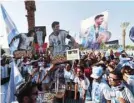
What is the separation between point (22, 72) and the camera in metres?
5.61

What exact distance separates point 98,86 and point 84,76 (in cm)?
26

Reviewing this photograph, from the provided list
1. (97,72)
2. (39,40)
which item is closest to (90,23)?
(97,72)

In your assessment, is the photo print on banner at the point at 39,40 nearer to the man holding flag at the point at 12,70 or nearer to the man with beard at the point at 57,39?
the man with beard at the point at 57,39

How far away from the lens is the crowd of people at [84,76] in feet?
17.1

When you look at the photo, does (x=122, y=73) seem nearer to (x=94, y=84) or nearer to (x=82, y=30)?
(x=94, y=84)

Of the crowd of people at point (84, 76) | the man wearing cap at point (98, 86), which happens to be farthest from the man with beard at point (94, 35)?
the man wearing cap at point (98, 86)

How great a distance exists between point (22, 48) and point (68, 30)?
30.8 inches

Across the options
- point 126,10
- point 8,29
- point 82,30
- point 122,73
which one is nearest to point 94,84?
point 122,73

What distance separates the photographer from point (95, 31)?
5414 mm

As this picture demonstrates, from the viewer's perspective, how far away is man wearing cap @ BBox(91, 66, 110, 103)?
17.3 ft

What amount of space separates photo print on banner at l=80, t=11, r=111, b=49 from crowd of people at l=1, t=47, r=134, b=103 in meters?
0.15

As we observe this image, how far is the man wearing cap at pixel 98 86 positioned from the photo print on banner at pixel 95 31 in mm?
365

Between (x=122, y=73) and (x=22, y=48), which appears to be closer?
(x=122, y=73)

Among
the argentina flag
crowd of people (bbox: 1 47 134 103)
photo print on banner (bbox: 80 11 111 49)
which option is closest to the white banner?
photo print on banner (bbox: 80 11 111 49)
